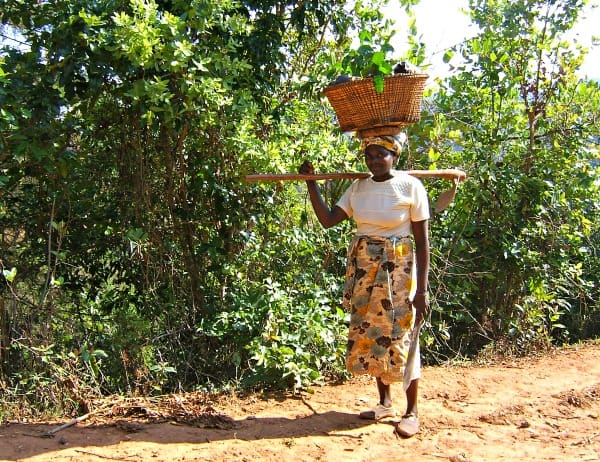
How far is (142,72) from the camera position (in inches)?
158

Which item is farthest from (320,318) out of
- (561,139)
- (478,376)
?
(561,139)

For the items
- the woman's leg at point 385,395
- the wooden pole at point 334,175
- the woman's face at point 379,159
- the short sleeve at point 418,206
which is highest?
the woman's face at point 379,159

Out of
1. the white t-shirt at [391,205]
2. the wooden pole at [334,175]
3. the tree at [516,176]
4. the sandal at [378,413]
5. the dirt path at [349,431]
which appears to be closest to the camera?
the dirt path at [349,431]

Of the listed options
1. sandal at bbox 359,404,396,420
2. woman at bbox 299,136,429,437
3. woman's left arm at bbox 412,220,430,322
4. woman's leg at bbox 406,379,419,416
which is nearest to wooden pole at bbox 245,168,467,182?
woman at bbox 299,136,429,437

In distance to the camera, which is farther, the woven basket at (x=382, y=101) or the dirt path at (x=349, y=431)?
the woven basket at (x=382, y=101)

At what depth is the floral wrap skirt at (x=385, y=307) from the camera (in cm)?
367

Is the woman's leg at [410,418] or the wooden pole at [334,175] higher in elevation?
the wooden pole at [334,175]

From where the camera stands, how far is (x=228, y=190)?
4.50 metres

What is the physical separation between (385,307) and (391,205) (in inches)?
23.1

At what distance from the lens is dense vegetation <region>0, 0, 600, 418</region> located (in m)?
3.88

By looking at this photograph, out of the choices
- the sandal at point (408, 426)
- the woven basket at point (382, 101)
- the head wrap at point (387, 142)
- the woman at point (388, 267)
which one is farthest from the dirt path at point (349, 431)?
the woven basket at point (382, 101)

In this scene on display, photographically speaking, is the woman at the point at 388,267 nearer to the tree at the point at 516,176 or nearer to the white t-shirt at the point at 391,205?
the white t-shirt at the point at 391,205

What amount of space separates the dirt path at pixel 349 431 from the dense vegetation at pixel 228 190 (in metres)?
0.33

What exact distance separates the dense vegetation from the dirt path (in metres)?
0.33
